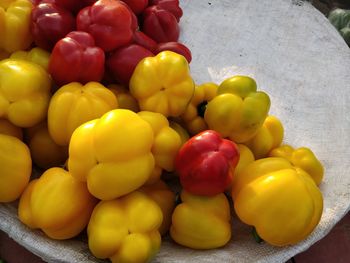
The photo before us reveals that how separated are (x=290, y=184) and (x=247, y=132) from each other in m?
0.20

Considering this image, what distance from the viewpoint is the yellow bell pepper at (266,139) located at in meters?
1.22

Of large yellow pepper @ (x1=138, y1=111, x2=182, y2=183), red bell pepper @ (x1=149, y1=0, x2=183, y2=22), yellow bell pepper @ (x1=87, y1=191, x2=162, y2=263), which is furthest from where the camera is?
red bell pepper @ (x1=149, y1=0, x2=183, y2=22)

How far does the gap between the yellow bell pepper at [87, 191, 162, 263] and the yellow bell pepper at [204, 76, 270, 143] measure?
0.27m

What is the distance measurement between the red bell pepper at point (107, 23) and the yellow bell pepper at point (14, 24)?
147mm

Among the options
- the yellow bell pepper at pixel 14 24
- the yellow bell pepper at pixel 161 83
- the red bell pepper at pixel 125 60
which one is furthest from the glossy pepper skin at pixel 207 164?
the yellow bell pepper at pixel 14 24

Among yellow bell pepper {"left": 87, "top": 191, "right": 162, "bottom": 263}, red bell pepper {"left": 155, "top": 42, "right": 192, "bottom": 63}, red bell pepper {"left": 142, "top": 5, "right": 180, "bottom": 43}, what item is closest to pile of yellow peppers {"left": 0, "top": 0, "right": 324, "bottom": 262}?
yellow bell pepper {"left": 87, "top": 191, "right": 162, "bottom": 263}

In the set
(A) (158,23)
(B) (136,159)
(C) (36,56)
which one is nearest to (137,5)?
(A) (158,23)

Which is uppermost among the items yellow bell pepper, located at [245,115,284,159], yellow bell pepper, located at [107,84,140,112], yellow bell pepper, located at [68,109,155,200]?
yellow bell pepper, located at [68,109,155,200]

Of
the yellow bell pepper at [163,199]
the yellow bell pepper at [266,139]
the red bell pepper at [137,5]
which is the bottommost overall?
the yellow bell pepper at [163,199]

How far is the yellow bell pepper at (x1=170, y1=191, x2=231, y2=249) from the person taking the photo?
1.04m

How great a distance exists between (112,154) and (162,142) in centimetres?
15

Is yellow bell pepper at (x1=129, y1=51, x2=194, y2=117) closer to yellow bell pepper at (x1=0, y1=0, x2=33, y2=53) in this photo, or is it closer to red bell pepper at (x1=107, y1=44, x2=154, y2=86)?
red bell pepper at (x1=107, y1=44, x2=154, y2=86)

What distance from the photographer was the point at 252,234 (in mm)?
1103

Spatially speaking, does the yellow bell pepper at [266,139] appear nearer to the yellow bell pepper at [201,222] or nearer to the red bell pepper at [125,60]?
the yellow bell pepper at [201,222]
